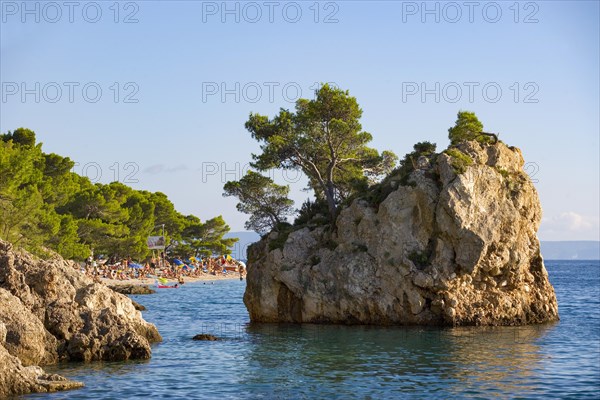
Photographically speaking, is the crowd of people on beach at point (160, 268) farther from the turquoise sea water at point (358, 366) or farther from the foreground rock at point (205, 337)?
the turquoise sea water at point (358, 366)

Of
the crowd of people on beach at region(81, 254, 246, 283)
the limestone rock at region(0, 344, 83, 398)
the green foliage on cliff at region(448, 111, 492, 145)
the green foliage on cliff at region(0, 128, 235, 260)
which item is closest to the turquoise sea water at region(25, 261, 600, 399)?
the limestone rock at region(0, 344, 83, 398)

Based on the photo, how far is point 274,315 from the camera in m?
46.9

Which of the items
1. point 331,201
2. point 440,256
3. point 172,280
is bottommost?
point 172,280

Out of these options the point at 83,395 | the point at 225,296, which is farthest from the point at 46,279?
the point at 225,296

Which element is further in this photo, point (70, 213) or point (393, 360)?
point (70, 213)

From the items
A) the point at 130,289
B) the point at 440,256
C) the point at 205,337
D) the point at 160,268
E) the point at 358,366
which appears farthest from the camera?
the point at 160,268

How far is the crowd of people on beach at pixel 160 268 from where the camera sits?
326 feet

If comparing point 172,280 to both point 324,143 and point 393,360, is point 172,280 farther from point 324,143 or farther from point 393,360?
point 393,360

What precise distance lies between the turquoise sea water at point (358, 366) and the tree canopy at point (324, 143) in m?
13.9

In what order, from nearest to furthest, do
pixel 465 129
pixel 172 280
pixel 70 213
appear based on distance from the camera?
pixel 465 129
pixel 70 213
pixel 172 280

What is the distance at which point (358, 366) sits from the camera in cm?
2955

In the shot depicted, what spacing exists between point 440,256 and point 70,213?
202ft

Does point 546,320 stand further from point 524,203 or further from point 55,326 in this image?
point 55,326

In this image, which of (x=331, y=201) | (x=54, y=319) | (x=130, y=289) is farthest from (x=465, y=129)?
(x=130, y=289)
